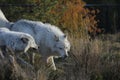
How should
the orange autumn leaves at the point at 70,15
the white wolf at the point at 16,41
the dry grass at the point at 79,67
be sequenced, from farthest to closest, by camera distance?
the orange autumn leaves at the point at 70,15, the white wolf at the point at 16,41, the dry grass at the point at 79,67

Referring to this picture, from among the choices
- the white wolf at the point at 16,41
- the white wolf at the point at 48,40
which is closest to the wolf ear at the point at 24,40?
the white wolf at the point at 16,41

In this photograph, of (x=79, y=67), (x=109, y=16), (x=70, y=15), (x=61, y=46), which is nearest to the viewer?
(x=79, y=67)

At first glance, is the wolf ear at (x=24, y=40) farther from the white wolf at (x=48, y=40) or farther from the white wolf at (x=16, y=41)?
the white wolf at (x=48, y=40)

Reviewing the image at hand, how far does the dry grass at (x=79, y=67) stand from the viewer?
10.5 metres

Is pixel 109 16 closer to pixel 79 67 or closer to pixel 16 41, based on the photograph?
pixel 79 67

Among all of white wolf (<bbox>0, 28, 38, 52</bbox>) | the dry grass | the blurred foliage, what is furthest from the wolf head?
the blurred foliage

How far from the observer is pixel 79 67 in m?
11.5

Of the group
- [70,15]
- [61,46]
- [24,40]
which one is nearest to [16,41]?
[24,40]

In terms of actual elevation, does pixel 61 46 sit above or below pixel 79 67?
above

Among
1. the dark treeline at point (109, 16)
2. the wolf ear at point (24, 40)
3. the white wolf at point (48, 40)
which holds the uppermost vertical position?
the wolf ear at point (24, 40)

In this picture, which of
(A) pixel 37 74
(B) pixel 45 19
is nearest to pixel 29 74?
(A) pixel 37 74

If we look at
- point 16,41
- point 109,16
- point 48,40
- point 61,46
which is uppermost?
point 16,41

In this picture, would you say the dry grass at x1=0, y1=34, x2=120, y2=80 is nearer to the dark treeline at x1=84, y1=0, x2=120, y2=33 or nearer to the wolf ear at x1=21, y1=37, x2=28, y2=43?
the wolf ear at x1=21, y1=37, x2=28, y2=43

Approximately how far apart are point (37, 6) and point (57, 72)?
19.5ft
